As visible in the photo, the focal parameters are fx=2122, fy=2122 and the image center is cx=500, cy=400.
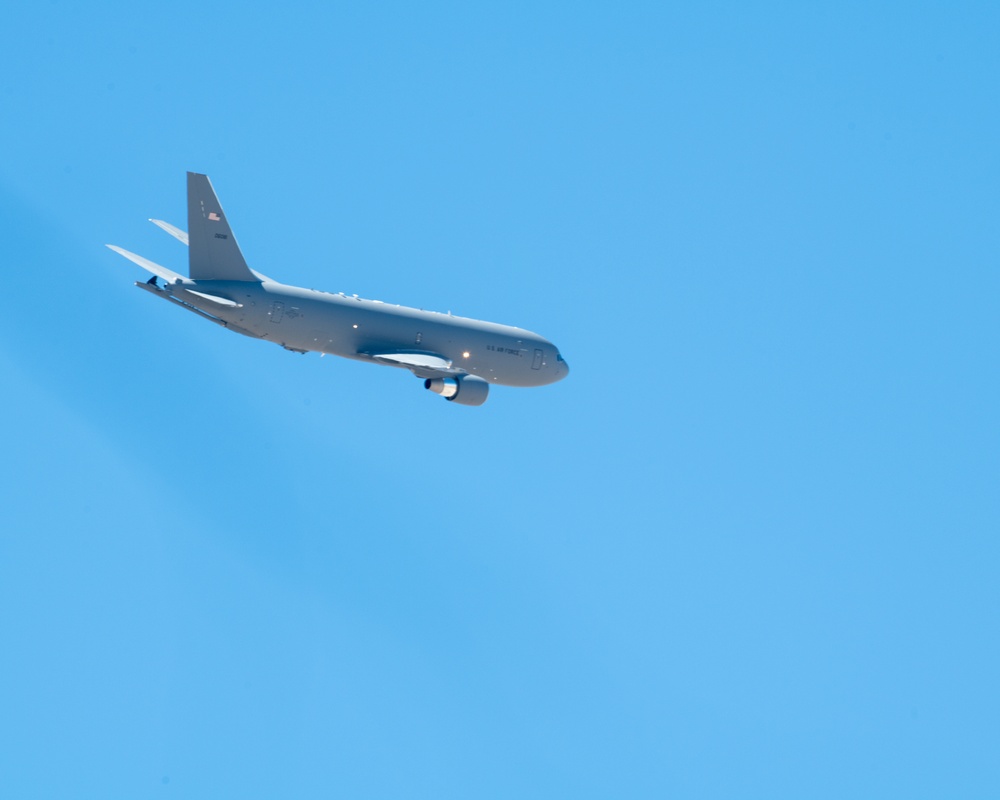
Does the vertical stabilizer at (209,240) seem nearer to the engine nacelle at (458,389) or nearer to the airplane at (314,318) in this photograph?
the airplane at (314,318)

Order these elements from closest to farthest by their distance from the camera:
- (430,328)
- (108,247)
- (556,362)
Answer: (108,247) < (430,328) < (556,362)

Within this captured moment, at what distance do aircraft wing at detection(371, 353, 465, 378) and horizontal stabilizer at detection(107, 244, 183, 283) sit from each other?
12867mm

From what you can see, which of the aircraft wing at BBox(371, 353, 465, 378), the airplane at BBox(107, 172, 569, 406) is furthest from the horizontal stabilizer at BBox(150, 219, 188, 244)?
the aircraft wing at BBox(371, 353, 465, 378)

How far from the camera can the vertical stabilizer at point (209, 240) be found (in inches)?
4697

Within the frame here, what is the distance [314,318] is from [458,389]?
35.1ft

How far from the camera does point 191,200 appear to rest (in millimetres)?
119250

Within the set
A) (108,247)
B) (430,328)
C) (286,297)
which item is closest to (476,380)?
(430,328)

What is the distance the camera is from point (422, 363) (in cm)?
12531

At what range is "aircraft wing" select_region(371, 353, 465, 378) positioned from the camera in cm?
12425

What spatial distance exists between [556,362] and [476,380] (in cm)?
1086

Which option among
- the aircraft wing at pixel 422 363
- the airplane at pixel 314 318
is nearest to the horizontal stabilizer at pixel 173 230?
the airplane at pixel 314 318

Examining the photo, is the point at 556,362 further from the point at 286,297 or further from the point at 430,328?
the point at 286,297

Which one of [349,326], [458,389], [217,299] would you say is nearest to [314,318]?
[349,326]

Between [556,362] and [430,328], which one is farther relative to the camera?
[556,362]
